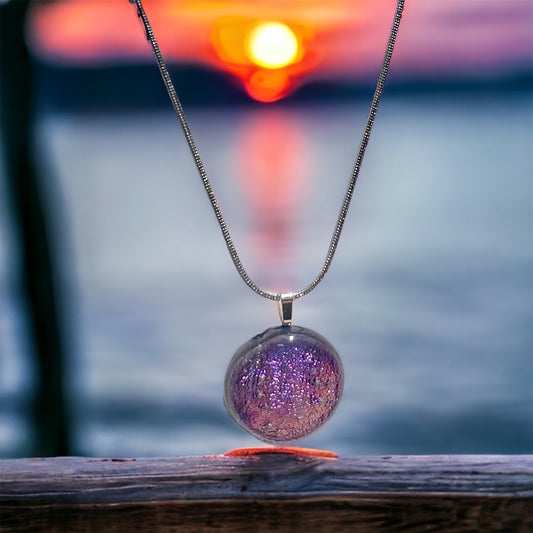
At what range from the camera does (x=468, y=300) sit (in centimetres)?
393

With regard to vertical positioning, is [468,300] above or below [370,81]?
below

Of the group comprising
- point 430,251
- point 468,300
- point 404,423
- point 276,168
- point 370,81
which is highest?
point 370,81

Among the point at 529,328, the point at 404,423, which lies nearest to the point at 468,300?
the point at 529,328

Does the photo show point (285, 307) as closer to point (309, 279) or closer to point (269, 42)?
point (309, 279)

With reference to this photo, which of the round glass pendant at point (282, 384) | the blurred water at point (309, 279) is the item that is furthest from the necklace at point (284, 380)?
the blurred water at point (309, 279)

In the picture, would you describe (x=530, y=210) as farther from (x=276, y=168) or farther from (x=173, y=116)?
(x=173, y=116)

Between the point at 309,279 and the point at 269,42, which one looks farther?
the point at 269,42

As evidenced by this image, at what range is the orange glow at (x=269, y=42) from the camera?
627 cm

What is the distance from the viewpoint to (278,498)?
96 cm

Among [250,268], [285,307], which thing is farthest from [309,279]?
[285,307]

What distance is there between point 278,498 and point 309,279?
3.03 m

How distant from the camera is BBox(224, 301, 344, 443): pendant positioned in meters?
1.04

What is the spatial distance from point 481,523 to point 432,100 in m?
10.0

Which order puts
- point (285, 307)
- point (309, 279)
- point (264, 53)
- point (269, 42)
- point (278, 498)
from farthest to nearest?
point (264, 53), point (269, 42), point (309, 279), point (285, 307), point (278, 498)
